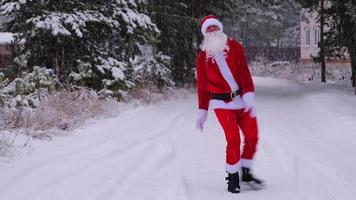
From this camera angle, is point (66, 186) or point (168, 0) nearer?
point (66, 186)

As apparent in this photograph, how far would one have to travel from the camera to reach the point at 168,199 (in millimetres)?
4980

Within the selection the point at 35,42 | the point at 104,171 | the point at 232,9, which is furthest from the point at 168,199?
the point at 232,9

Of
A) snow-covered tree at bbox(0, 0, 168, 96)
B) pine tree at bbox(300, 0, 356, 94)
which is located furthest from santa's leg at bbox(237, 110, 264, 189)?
pine tree at bbox(300, 0, 356, 94)

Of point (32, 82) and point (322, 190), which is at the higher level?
point (32, 82)

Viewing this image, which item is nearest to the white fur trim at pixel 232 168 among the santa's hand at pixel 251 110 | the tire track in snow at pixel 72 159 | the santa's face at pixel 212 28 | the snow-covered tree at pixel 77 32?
the santa's hand at pixel 251 110

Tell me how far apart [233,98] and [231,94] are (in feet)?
0.16

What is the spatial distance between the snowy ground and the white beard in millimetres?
1457

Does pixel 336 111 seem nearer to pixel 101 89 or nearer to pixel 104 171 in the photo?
pixel 101 89

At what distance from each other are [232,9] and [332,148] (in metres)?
15.2

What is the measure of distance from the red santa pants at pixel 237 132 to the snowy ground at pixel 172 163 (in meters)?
0.38

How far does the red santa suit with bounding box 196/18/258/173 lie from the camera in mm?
5312

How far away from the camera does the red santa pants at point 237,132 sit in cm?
529

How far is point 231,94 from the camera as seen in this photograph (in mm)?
5383

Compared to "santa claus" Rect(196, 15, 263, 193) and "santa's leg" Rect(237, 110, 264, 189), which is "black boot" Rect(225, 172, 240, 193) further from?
"santa's leg" Rect(237, 110, 264, 189)
